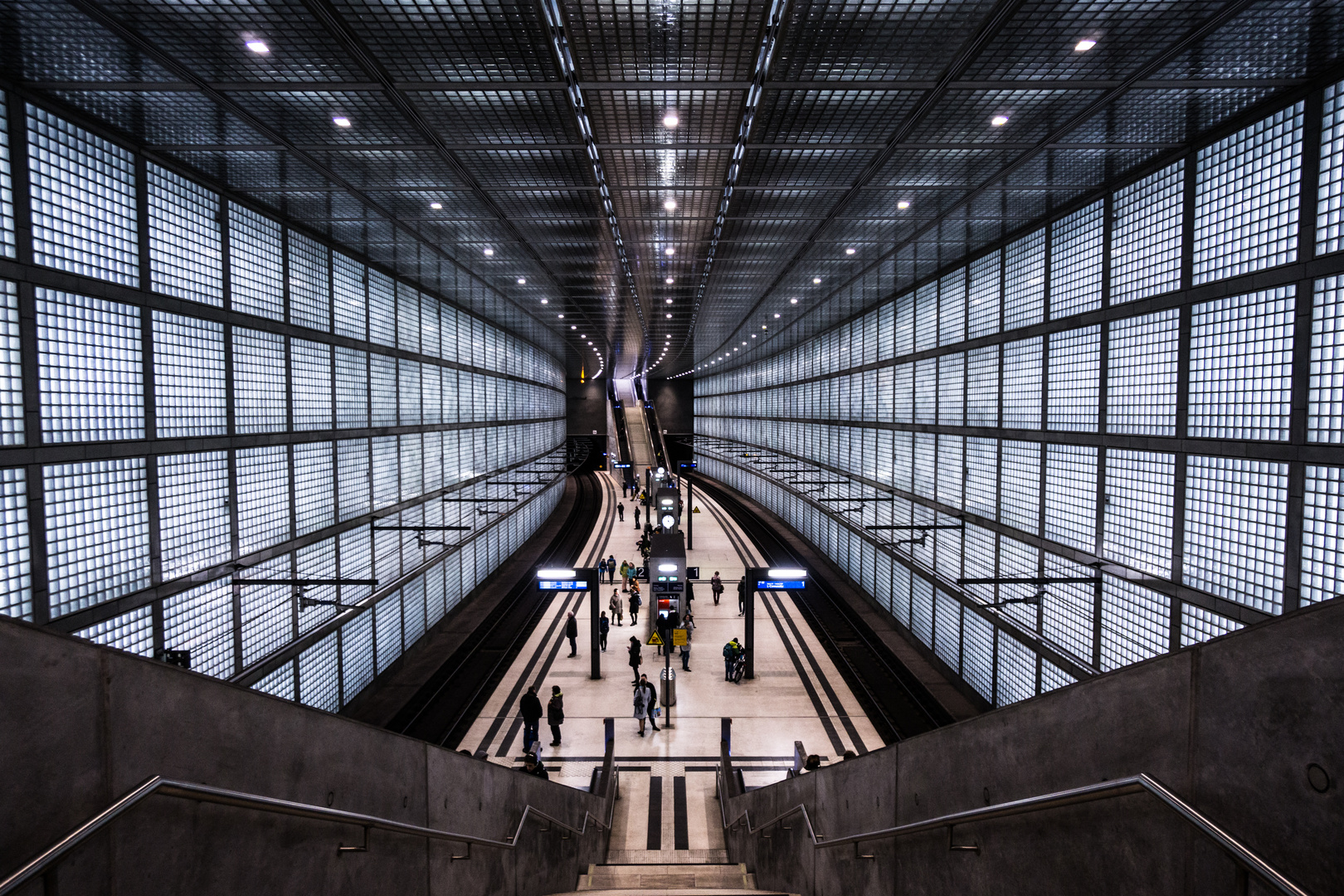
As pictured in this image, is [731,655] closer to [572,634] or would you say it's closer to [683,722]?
[683,722]

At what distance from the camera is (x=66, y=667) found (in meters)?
2.34

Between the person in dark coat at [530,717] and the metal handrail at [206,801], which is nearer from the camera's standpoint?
the metal handrail at [206,801]

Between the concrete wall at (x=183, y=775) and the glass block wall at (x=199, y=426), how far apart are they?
536 cm

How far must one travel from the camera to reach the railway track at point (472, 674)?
1324 cm

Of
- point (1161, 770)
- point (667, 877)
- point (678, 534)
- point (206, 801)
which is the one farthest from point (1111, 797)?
point (678, 534)

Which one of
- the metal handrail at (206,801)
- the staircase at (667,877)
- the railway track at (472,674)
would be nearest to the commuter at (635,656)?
the railway track at (472,674)

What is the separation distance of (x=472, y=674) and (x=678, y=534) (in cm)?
612

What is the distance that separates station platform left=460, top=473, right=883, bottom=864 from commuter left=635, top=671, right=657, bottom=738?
0.95ft

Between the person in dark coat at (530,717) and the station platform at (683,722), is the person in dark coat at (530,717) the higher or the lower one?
the higher one

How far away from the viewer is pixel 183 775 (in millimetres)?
2781

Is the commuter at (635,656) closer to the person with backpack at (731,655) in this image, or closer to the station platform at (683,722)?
the station platform at (683,722)

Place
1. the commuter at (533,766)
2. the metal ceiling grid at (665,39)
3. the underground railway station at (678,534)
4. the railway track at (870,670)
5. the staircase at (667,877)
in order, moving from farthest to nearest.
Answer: the railway track at (870,670), the commuter at (533,766), the staircase at (667,877), the metal ceiling grid at (665,39), the underground railway station at (678,534)

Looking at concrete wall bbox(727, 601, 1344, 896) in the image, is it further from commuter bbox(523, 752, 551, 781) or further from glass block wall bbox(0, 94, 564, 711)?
glass block wall bbox(0, 94, 564, 711)

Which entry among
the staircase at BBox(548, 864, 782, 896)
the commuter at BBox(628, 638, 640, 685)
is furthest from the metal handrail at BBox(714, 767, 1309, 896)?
the commuter at BBox(628, 638, 640, 685)
